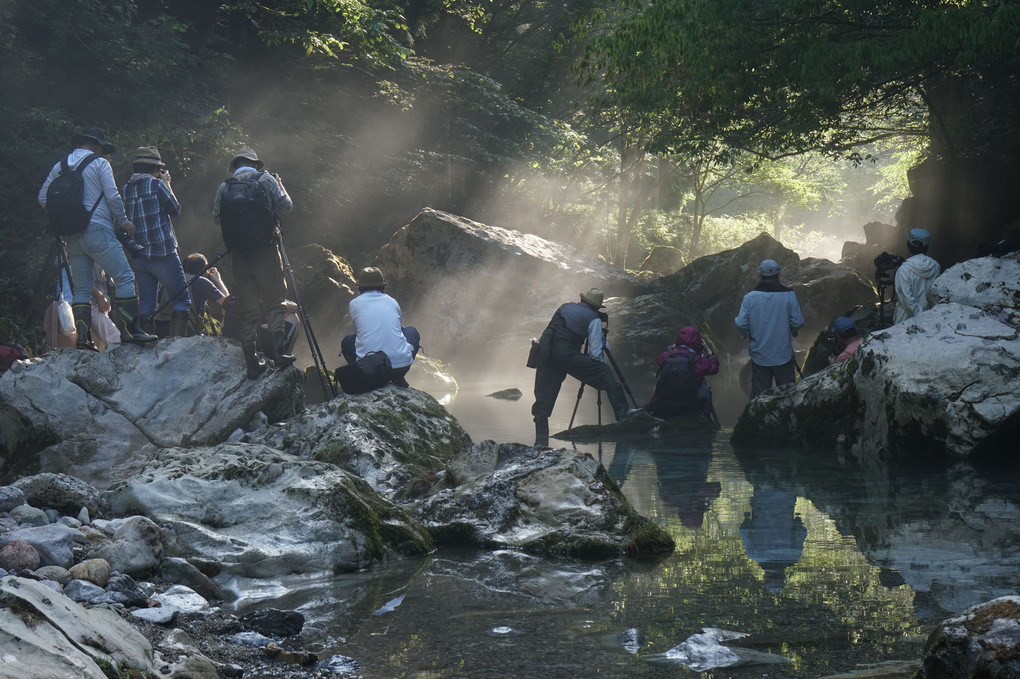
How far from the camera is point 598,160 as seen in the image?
33438 millimetres

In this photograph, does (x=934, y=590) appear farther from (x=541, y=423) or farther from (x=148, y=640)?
Result: (x=541, y=423)

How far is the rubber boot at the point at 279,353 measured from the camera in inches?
398

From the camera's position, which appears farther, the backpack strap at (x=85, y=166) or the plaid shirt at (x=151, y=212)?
the plaid shirt at (x=151, y=212)

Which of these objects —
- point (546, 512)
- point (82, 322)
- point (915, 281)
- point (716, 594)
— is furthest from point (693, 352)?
point (716, 594)

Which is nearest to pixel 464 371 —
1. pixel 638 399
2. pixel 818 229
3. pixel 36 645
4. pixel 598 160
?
pixel 638 399

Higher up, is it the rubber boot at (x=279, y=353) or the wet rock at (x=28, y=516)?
the rubber boot at (x=279, y=353)

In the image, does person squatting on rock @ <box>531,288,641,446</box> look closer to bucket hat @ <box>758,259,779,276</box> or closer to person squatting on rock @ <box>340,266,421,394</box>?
bucket hat @ <box>758,259,779,276</box>

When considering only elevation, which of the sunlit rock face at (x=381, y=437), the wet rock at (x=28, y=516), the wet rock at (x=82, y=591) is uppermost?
the sunlit rock face at (x=381, y=437)

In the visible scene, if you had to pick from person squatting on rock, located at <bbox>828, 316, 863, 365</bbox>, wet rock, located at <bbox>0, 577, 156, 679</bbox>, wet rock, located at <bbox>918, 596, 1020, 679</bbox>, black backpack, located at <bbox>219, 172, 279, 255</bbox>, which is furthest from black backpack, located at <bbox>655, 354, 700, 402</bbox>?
wet rock, located at <bbox>0, 577, 156, 679</bbox>

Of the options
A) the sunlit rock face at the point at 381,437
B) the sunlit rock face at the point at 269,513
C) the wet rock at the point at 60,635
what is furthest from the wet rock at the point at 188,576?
the sunlit rock face at the point at 381,437

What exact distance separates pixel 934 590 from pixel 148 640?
11.9 ft

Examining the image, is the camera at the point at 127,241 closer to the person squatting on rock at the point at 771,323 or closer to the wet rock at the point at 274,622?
the wet rock at the point at 274,622

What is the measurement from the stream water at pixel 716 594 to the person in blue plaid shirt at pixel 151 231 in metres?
5.31

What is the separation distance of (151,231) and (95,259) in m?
0.61
